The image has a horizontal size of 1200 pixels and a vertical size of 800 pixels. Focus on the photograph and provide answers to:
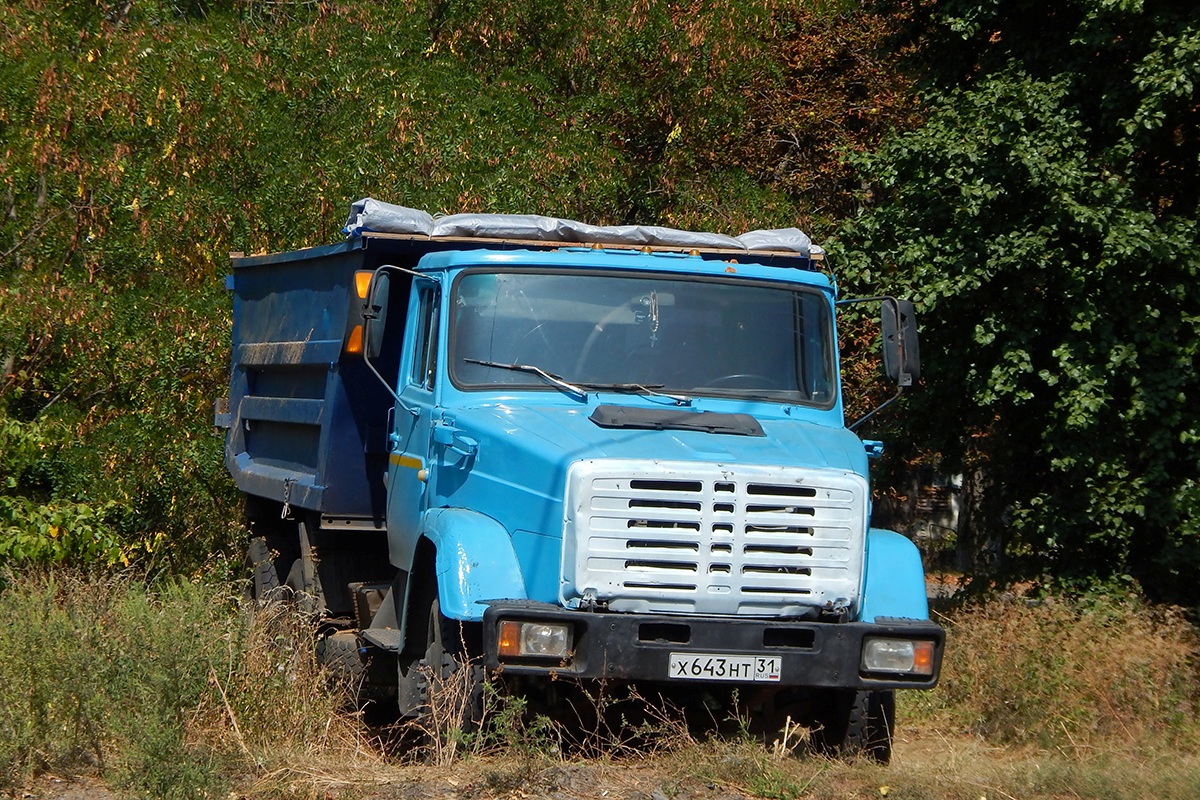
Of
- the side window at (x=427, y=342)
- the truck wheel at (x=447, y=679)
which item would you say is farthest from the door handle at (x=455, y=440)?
the truck wheel at (x=447, y=679)

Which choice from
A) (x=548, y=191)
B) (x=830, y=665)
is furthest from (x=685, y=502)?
(x=548, y=191)

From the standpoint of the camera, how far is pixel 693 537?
19.1 ft

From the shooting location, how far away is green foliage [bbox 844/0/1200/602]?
33.6ft

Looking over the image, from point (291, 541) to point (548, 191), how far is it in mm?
5076

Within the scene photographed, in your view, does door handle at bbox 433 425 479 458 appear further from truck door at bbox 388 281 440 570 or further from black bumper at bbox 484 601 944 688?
black bumper at bbox 484 601 944 688

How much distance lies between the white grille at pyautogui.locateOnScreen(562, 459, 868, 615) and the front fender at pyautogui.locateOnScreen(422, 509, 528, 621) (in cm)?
33

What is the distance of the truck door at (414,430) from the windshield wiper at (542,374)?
31 cm

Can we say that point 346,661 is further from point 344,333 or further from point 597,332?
point 597,332

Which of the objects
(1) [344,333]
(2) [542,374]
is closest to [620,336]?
(2) [542,374]

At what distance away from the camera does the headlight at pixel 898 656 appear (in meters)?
6.04

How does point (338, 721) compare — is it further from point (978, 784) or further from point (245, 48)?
point (245, 48)

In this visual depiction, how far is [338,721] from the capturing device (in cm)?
716

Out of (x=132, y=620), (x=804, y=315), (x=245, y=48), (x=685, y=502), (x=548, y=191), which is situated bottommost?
(x=132, y=620)

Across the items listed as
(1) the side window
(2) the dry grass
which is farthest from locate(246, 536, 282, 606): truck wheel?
(1) the side window
